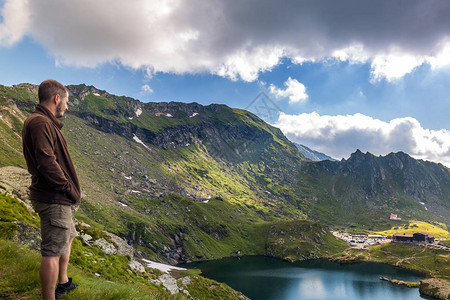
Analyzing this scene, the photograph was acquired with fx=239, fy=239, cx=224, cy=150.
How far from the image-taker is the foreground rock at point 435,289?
101500 millimetres

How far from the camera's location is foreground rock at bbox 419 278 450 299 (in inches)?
3996

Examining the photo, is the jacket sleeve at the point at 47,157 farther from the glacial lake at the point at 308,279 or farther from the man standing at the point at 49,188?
the glacial lake at the point at 308,279

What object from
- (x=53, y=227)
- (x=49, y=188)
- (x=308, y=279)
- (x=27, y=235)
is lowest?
(x=308, y=279)

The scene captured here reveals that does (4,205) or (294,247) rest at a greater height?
(4,205)

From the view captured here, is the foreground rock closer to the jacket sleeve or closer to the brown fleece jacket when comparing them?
the brown fleece jacket

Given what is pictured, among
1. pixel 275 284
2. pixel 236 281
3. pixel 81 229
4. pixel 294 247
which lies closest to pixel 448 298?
pixel 275 284

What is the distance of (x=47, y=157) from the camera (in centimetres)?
552

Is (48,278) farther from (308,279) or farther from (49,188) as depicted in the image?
(308,279)

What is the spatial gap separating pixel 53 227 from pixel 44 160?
167 centimetres

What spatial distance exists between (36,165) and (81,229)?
2290 cm

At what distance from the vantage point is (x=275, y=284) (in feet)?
376

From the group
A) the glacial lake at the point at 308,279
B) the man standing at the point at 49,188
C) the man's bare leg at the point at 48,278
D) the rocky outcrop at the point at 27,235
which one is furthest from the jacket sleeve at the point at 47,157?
the glacial lake at the point at 308,279

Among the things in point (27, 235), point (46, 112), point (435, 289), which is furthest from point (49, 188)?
point (435, 289)

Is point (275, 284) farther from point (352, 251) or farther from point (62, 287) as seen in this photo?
point (62, 287)
